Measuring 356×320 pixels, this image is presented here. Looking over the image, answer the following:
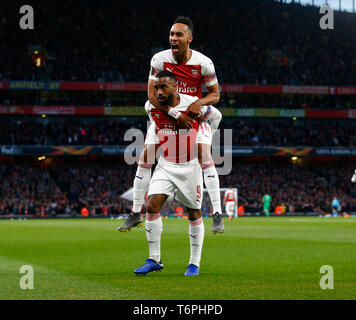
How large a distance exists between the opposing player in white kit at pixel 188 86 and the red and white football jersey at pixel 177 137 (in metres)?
0.13

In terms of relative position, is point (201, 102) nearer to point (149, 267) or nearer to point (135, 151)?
point (149, 267)

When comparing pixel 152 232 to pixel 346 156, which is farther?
pixel 346 156

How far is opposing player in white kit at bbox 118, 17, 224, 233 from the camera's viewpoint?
8766 millimetres

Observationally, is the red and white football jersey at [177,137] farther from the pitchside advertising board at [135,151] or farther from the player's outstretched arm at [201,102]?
the pitchside advertising board at [135,151]

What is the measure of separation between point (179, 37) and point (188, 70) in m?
0.52

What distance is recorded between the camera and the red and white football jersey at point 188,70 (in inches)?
356

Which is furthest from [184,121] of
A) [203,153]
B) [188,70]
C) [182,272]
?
[182,272]

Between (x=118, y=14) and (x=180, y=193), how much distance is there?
55.1m

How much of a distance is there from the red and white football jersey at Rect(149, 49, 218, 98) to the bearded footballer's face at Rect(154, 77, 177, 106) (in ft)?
1.25

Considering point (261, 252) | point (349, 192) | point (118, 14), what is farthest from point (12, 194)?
point (261, 252)

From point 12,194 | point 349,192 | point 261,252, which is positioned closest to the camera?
point 261,252

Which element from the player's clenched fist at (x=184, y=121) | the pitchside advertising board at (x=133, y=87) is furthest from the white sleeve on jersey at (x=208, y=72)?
the pitchside advertising board at (x=133, y=87)
